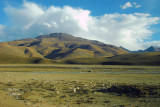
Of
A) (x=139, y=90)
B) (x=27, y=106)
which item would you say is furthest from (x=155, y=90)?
(x=27, y=106)

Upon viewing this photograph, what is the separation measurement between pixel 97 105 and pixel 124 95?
596 cm

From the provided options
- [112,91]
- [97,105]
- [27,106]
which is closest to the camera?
[27,106]

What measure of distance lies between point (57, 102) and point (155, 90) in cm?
1434

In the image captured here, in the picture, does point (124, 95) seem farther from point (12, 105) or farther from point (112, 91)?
point (12, 105)

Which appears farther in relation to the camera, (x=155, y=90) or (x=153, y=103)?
(x=155, y=90)

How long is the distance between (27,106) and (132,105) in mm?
11561

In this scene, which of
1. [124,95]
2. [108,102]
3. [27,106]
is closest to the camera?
[27,106]

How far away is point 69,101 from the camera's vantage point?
61.1 feet

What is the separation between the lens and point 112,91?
23.7 meters

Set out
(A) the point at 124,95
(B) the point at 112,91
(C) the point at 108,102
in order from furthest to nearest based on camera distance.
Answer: (B) the point at 112,91
(A) the point at 124,95
(C) the point at 108,102

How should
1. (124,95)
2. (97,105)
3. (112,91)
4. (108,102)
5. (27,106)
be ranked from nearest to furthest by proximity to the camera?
(27,106) < (97,105) < (108,102) < (124,95) < (112,91)

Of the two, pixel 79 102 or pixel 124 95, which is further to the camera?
pixel 124 95

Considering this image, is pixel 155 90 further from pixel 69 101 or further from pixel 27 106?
pixel 27 106

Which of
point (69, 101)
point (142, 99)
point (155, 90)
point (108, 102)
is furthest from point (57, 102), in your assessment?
point (155, 90)
